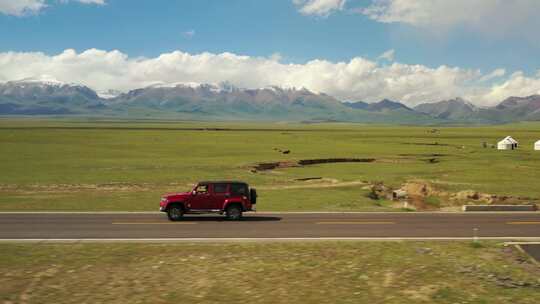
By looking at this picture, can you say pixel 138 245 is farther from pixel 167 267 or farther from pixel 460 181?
pixel 460 181

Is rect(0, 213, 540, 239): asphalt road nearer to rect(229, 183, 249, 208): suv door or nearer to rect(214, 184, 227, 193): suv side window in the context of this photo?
rect(229, 183, 249, 208): suv door

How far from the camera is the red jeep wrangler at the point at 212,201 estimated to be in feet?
91.6

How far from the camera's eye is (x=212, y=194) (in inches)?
1112

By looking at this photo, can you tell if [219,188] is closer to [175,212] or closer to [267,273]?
[175,212]

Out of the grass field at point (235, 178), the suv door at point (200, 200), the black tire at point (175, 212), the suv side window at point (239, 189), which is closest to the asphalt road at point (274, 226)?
the black tire at point (175, 212)

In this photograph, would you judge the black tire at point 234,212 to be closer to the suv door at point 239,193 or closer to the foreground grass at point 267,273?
the suv door at point 239,193

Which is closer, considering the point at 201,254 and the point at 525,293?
the point at 525,293

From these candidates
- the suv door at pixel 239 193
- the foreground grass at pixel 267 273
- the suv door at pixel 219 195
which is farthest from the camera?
the suv door at pixel 239 193

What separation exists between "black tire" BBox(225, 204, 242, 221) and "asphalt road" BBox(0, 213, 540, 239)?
1.73ft

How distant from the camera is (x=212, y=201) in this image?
2816cm

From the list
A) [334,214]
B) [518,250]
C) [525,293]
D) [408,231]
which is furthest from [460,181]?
[525,293]

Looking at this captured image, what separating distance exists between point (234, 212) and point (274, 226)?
319cm

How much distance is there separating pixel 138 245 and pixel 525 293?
47.4ft

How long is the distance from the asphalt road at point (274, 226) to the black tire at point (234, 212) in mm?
526
